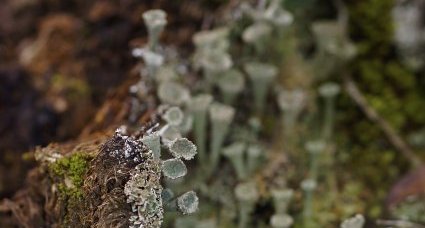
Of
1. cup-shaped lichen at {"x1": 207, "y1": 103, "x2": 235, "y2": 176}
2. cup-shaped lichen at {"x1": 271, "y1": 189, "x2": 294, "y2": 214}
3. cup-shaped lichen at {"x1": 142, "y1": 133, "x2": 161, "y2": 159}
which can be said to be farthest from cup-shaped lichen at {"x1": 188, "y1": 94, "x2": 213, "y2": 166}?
cup-shaped lichen at {"x1": 142, "y1": 133, "x2": 161, "y2": 159}

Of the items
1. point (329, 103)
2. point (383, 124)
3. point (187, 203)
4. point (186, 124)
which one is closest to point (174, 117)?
point (186, 124)

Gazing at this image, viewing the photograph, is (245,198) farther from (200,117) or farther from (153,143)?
(153,143)

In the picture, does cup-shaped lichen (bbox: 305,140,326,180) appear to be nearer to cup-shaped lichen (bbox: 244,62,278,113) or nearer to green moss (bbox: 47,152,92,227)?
cup-shaped lichen (bbox: 244,62,278,113)

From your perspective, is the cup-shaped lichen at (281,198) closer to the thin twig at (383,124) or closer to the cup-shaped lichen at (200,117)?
the cup-shaped lichen at (200,117)

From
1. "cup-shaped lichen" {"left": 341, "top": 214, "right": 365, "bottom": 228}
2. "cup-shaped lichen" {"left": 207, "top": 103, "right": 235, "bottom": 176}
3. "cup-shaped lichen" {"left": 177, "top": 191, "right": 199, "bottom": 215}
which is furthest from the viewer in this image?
"cup-shaped lichen" {"left": 207, "top": 103, "right": 235, "bottom": 176}

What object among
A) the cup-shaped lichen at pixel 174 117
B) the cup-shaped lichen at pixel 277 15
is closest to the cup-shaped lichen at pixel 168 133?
the cup-shaped lichen at pixel 174 117

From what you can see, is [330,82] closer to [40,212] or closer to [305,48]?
[305,48]
